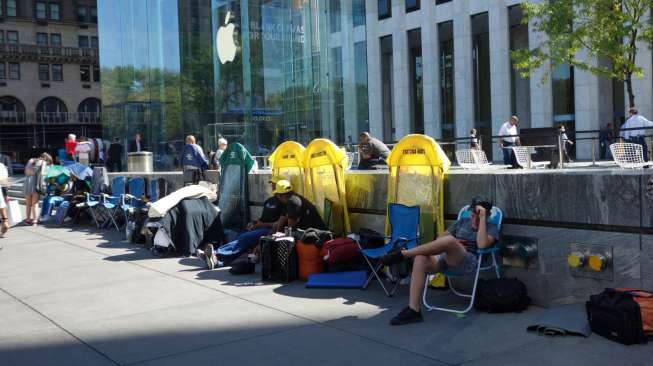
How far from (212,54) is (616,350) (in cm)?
2350

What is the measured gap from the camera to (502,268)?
24.5 ft

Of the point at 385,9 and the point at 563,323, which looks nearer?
the point at 563,323

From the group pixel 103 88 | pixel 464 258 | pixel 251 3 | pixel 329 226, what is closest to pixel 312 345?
pixel 464 258

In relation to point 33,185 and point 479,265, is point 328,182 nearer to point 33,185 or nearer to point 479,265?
point 479,265

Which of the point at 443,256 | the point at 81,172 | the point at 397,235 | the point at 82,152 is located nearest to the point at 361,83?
the point at 82,152

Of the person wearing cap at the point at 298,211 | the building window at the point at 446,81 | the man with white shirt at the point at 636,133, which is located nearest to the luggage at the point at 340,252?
the person wearing cap at the point at 298,211

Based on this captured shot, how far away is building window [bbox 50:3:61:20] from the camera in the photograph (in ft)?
241

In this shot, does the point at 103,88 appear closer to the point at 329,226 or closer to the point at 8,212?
the point at 8,212

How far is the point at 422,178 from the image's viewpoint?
8.39 meters

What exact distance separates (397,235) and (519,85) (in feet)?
96.0

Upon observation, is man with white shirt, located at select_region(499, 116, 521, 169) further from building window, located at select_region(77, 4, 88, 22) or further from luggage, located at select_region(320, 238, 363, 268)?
building window, located at select_region(77, 4, 88, 22)

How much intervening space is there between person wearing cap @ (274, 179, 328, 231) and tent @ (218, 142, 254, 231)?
8.95 feet

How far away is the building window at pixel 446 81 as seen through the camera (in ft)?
125

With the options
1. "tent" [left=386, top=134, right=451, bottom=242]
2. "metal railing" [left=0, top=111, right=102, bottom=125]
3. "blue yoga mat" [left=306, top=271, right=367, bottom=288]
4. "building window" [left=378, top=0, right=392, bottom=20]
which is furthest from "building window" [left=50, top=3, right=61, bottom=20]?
"blue yoga mat" [left=306, top=271, right=367, bottom=288]
